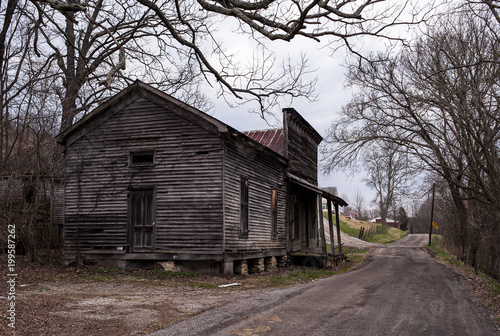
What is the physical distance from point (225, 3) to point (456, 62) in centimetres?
928

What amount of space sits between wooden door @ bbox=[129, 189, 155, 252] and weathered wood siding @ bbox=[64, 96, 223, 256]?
0.19 metres

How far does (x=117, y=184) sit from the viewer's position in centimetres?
1474

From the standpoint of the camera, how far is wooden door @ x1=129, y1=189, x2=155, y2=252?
46.5ft

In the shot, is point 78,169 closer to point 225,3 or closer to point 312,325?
point 225,3

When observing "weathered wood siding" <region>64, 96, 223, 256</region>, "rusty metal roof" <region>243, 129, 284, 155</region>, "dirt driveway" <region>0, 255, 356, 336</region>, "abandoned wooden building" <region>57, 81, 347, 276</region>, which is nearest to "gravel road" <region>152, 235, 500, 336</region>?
"dirt driveway" <region>0, 255, 356, 336</region>

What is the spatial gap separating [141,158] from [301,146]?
994 cm

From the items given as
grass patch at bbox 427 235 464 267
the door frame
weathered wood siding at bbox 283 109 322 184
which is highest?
weathered wood siding at bbox 283 109 322 184

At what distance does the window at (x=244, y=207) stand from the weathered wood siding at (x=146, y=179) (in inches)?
66.8

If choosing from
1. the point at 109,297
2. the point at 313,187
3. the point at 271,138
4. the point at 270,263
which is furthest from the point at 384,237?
the point at 109,297

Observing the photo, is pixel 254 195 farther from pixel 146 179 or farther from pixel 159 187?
pixel 146 179

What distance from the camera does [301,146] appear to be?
2261 cm

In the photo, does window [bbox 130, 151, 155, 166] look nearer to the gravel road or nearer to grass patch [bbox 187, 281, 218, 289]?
grass patch [bbox 187, 281, 218, 289]

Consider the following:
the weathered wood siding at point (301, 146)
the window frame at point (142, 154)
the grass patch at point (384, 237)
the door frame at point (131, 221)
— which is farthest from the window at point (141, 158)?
the grass patch at point (384, 237)

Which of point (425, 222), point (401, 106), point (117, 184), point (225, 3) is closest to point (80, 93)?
point (117, 184)
